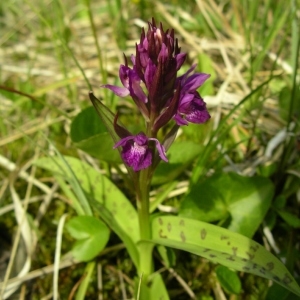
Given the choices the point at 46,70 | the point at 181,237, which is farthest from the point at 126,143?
the point at 46,70

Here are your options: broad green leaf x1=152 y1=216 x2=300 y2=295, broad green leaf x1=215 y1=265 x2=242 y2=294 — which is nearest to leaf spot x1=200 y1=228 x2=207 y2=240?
broad green leaf x1=152 y1=216 x2=300 y2=295

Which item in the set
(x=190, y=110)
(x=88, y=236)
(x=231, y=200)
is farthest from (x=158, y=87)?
(x=88, y=236)

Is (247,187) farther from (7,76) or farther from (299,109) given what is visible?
(7,76)

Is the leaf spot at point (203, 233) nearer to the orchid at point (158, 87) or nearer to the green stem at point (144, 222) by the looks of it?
the green stem at point (144, 222)

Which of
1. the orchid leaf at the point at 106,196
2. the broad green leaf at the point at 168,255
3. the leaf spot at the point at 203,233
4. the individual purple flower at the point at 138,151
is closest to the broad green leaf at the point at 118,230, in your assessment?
the orchid leaf at the point at 106,196

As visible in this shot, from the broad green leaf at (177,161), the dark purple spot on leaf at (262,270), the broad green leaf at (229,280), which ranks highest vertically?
the broad green leaf at (177,161)

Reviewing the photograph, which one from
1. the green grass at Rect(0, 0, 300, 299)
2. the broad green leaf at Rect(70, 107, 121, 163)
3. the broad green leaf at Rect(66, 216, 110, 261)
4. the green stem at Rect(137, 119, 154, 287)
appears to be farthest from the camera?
the green grass at Rect(0, 0, 300, 299)

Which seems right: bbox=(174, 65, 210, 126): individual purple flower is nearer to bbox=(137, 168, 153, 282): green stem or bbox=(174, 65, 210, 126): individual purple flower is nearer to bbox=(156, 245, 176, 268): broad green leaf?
bbox=(137, 168, 153, 282): green stem

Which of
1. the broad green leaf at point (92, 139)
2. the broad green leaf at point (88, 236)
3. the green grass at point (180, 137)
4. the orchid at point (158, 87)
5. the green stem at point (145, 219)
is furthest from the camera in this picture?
the green grass at point (180, 137)
